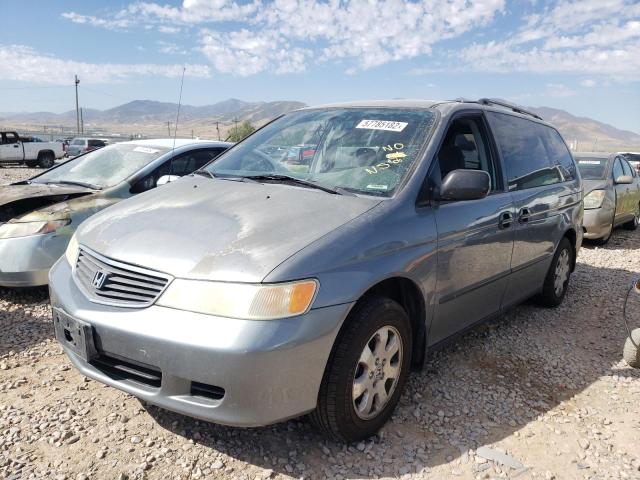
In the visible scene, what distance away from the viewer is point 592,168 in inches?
348

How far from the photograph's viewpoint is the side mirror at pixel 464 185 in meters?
2.80

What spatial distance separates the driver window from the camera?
10.3 ft

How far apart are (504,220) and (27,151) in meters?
26.2

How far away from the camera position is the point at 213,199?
2852 millimetres

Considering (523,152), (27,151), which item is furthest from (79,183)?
(27,151)

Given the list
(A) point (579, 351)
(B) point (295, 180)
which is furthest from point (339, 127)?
(A) point (579, 351)

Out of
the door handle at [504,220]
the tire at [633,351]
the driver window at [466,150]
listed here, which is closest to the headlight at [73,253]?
the driver window at [466,150]

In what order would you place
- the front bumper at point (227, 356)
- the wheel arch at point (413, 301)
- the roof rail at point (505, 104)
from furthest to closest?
the roof rail at point (505, 104)
the wheel arch at point (413, 301)
the front bumper at point (227, 356)

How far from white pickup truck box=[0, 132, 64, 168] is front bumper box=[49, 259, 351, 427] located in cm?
2562

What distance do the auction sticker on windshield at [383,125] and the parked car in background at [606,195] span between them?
589cm

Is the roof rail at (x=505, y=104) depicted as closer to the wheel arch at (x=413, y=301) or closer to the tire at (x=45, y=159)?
the wheel arch at (x=413, y=301)

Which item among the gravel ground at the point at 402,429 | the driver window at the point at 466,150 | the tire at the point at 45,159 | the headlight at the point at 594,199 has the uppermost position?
the driver window at the point at 466,150

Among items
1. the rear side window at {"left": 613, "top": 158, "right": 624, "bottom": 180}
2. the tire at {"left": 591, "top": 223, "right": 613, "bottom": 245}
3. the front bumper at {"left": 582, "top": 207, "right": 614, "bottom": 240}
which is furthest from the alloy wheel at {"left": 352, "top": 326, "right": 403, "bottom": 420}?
the rear side window at {"left": 613, "top": 158, "right": 624, "bottom": 180}

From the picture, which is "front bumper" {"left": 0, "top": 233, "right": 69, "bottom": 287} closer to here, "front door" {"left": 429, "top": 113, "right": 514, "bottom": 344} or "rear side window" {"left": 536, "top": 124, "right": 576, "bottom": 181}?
"front door" {"left": 429, "top": 113, "right": 514, "bottom": 344}
